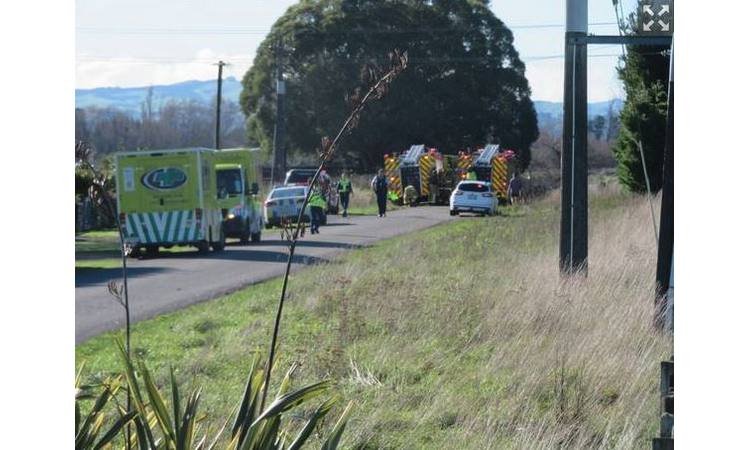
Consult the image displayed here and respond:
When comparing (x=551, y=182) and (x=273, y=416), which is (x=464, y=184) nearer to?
(x=551, y=182)

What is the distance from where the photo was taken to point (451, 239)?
24250 millimetres

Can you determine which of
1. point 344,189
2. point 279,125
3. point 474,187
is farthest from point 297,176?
point 279,125

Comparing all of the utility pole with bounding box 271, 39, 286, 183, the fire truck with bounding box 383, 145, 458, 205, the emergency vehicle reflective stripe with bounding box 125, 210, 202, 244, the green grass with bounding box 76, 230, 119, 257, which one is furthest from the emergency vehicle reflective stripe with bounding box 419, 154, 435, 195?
the emergency vehicle reflective stripe with bounding box 125, 210, 202, 244

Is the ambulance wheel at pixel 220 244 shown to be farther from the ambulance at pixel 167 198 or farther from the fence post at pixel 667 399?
the fence post at pixel 667 399

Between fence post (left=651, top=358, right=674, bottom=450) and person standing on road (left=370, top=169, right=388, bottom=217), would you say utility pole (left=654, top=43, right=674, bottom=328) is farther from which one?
person standing on road (left=370, top=169, right=388, bottom=217)

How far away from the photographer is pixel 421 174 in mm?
48469

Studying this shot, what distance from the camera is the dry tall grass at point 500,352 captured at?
7156 millimetres

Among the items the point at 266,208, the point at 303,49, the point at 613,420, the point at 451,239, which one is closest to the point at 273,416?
the point at 613,420

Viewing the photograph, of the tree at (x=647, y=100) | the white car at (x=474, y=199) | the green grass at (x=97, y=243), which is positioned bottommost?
the green grass at (x=97, y=243)

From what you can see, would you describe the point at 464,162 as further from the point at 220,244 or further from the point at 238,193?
the point at 220,244

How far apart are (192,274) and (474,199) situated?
806 inches

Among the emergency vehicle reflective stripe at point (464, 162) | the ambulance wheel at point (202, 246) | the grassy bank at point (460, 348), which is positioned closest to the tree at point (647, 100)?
the grassy bank at point (460, 348)

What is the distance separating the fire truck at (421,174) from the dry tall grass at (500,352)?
101 feet
